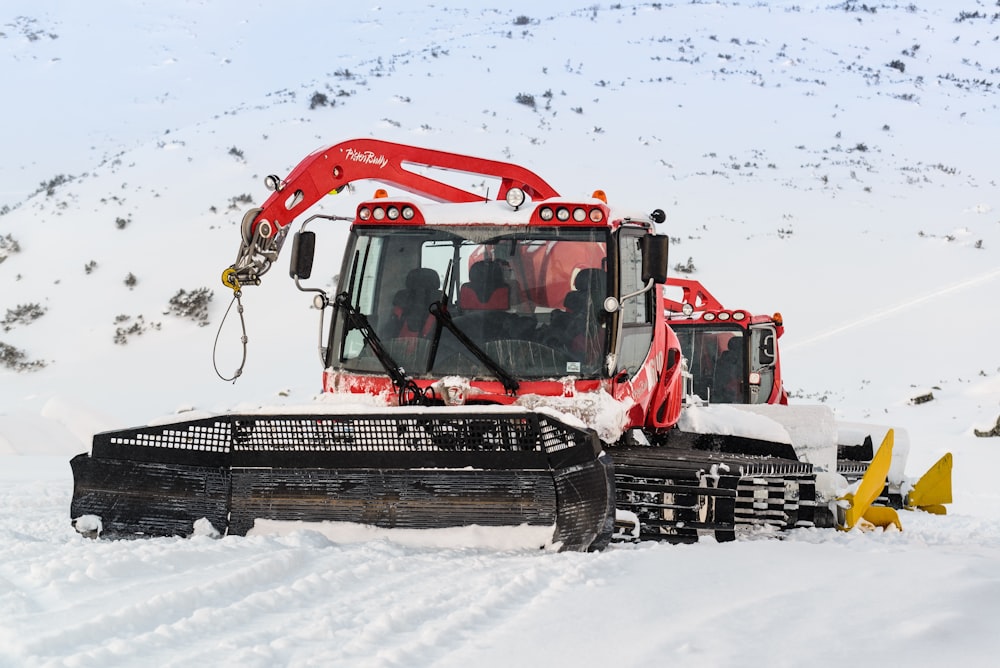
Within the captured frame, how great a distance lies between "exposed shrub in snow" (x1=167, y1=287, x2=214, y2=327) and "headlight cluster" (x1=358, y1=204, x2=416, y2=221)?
685 inches

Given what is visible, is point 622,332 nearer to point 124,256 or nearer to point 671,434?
point 671,434

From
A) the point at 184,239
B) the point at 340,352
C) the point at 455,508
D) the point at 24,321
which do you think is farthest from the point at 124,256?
the point at 455,508

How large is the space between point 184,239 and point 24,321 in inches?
185

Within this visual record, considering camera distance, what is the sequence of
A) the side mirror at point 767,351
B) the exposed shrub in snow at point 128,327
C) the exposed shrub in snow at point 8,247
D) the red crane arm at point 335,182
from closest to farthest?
the red crane arm at point 335,182, the side mirror at point 767,351, the exposed shrub in snow at point 128,327, the exposed shrub in snow at point 8,247

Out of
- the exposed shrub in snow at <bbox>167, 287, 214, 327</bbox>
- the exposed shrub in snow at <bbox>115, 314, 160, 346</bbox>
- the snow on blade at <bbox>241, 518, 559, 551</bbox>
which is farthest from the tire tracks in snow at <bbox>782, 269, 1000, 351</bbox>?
the snow on blade at <bbox>241, 518, 559, 551</bbox>

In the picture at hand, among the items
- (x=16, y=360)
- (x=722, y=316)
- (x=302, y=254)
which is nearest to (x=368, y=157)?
(x=302, y=254)

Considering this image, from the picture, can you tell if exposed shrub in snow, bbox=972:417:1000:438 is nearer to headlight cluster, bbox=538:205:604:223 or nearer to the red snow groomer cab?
the red snow groomer cab

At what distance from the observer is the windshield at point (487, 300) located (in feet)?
20.8

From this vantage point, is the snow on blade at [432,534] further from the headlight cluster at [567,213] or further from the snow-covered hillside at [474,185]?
the headlight cluster at [567,213]

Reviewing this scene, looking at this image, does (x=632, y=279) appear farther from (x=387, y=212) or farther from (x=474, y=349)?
(x=387, y=212)

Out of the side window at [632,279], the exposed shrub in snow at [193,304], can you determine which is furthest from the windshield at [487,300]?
the exposed shrub in snow at [193,304]

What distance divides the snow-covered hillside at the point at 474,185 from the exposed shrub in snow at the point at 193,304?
0.14 meters

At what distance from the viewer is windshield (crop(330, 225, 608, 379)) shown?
6328 mm

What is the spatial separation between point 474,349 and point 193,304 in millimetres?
18795
